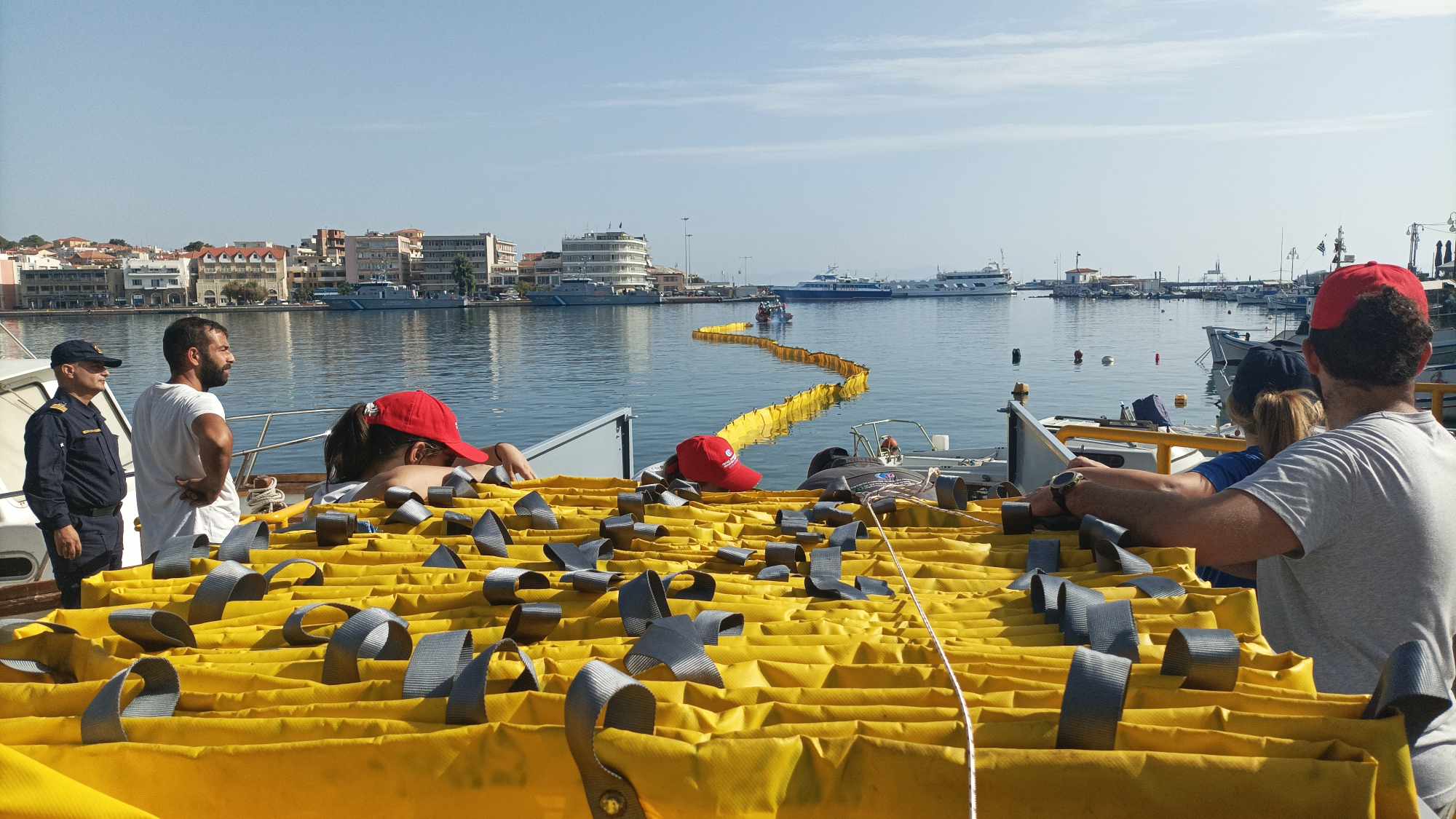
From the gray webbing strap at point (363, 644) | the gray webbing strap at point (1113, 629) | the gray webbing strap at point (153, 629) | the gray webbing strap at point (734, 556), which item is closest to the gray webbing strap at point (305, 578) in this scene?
the gray webbing strap at point (153, 629)

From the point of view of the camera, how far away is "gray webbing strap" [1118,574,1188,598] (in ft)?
6.47

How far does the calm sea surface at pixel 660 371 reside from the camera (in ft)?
116

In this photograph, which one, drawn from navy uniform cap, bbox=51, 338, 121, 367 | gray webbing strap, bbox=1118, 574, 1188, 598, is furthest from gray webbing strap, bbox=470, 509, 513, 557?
navy uniform cap, bbox=51, 338, 121, 367

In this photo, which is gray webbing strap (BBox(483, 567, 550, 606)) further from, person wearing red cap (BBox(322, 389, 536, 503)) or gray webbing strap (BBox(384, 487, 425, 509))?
person wearing red cap (BBox(322, 389, 536, 503))

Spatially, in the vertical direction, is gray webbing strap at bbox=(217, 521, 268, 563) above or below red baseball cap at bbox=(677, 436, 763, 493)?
above

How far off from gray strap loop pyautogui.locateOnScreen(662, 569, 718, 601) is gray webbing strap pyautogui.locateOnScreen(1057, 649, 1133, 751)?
94cm

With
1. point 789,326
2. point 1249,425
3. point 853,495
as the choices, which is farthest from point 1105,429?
point 789,326

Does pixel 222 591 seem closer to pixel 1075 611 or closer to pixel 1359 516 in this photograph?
pixel 1075 611

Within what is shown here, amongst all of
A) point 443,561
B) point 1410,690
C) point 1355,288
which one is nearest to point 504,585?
point 443,561

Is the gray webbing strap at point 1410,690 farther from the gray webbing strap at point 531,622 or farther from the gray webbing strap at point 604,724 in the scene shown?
the gray webbing strap at point 531,622

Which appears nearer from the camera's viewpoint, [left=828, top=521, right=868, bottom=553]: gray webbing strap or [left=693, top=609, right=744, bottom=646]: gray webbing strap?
[left=693, top=609, right=744, bottom=646]: gray webbing strap

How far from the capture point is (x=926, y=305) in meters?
162

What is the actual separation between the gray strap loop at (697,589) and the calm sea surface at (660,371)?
10479 mm

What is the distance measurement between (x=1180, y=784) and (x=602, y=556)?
1631 millimetres
